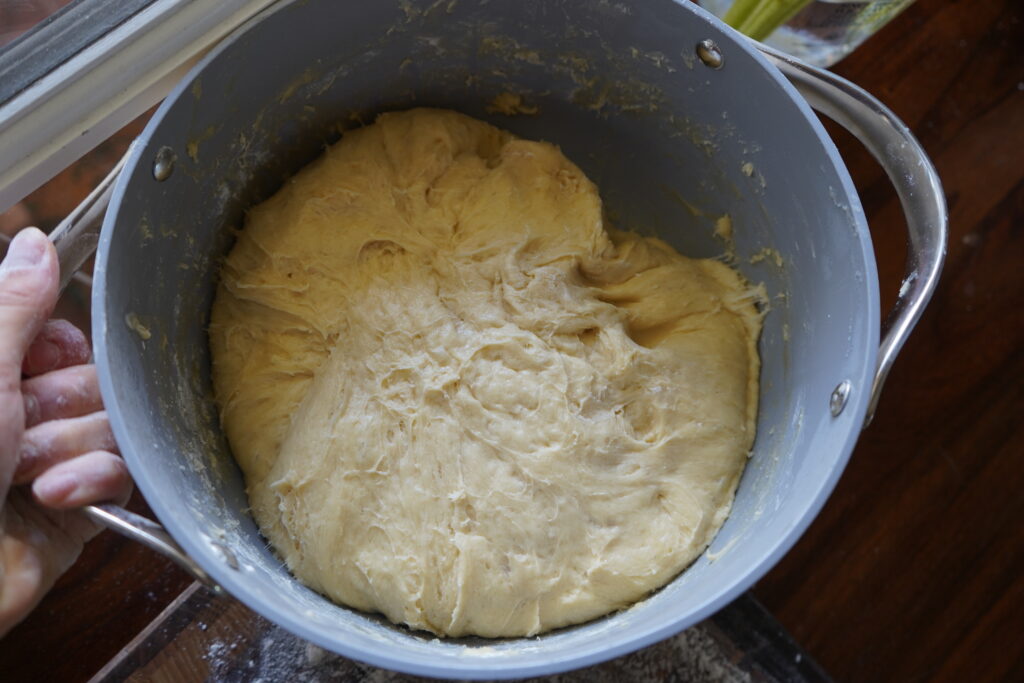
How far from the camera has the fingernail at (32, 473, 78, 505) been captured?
2.92 ft

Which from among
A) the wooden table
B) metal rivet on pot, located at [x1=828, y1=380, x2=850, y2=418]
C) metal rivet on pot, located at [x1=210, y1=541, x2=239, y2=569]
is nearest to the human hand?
metal rivet on pot, located at [x1=210, y1=541, x2=239, y2=569]

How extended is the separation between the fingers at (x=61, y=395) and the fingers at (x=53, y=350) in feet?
0.12

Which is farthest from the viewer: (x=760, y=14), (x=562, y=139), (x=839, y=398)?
(x=562, y=139)

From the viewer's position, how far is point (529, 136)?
4.68ft

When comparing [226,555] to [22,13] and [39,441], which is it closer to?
[39,441]

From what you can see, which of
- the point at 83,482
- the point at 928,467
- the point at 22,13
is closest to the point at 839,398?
the point at 928,467

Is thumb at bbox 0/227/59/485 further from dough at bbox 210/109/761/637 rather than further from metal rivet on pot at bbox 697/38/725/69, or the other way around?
metal rivet on pot at bbox 697/38/725/69

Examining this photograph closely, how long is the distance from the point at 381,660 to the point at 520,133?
37.1 inches

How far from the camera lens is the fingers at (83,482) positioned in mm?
895

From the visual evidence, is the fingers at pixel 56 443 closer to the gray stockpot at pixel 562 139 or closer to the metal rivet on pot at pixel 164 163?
the gray stockpot at pixel 562 139

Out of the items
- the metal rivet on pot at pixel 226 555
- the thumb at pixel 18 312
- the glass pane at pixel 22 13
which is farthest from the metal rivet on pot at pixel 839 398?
the glass pane at pixel 22 13

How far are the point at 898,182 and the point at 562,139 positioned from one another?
59 centimetres

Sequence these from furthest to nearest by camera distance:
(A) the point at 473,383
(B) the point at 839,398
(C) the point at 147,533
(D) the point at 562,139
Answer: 1. (D) the point at 562,139
2. (A) the point at 473,383
3. (B) the point at 839,398
4. (C) the point at 147,533

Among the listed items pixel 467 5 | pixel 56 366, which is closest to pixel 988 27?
pixel 467 5
